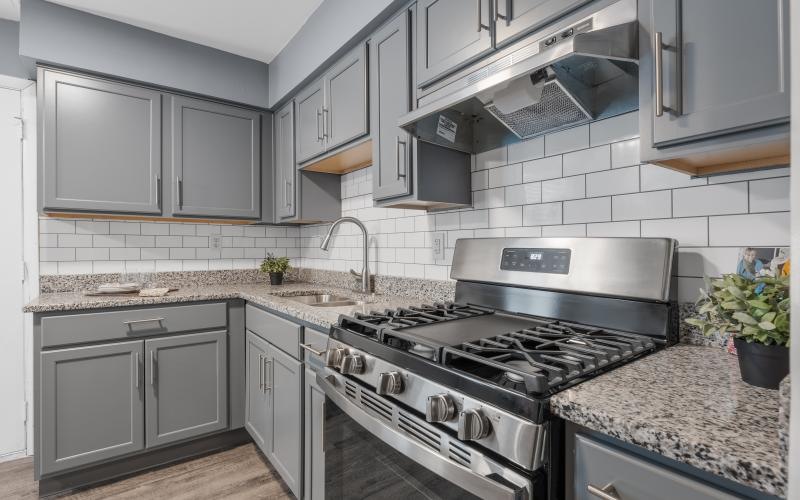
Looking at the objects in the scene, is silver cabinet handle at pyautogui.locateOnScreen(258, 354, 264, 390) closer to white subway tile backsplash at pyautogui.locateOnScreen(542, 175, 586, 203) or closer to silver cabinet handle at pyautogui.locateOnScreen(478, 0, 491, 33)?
white subway tile backsplash at pyautogui.locateOnScreen(542, 175, 586, 203)

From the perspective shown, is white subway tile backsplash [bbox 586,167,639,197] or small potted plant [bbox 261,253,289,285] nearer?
white subway tile backsplash [bbox 586,167,639,197]

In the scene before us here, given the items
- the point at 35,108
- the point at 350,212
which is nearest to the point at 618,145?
the point at 350,212

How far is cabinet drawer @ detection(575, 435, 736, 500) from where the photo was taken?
1.95 ft

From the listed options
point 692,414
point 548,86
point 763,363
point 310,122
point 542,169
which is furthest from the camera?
point 310,122

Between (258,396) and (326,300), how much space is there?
0.65 meters

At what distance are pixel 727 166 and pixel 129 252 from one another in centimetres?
313

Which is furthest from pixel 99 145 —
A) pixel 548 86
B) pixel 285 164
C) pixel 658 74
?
pixel 658 74

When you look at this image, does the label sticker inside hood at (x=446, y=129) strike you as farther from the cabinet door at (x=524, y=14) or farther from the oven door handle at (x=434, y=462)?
the oven door handle at (x=434, y=462)

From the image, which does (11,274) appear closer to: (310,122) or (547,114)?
(310,122)

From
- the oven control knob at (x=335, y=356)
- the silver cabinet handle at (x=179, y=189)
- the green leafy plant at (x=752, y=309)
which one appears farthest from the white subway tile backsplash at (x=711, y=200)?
the silver cabinet handle at (x=179, y=189)

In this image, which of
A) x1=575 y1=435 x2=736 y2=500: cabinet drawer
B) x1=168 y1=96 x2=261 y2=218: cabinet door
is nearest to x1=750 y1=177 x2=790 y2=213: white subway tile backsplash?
x1=575 y1=435 x2=736 y2=500: cabinet drawer

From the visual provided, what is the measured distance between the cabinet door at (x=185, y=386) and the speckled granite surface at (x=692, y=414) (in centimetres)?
219

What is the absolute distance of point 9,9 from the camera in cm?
233

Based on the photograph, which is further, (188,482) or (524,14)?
(188,482)
